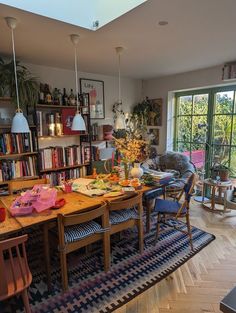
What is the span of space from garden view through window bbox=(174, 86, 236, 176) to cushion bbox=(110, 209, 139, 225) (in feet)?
7.68

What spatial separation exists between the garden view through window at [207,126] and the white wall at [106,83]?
3.26 ft

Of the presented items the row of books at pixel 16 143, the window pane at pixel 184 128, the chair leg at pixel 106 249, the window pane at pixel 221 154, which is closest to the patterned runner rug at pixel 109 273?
the chair leg at pixel 106 249

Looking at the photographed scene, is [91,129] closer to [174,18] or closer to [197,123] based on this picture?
[197,123]

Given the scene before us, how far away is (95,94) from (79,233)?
292 cm

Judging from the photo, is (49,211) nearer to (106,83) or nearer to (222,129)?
(106,83)

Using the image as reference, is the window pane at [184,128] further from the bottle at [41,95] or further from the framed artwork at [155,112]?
the bottle at [41,95]

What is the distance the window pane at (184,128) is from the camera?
4.50 m

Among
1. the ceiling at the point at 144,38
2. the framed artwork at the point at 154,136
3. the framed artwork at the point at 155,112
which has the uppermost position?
the ceiling at the point at 144,38

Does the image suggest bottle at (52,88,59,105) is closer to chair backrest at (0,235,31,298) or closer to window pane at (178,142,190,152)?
chair backrest at (0,235,31,298)

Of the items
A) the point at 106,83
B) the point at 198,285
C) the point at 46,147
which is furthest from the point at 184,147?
the point at 198,285

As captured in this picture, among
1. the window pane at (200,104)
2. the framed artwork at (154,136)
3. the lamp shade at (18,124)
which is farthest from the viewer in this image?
the framed artwork at (154,136)

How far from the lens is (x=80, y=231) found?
2045 millimetres

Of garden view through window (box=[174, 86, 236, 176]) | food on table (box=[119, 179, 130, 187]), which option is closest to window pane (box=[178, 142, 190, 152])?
garden view through window (box=[174, 86, 236, 176])

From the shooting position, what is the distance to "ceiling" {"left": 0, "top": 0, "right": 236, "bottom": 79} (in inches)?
72.5
